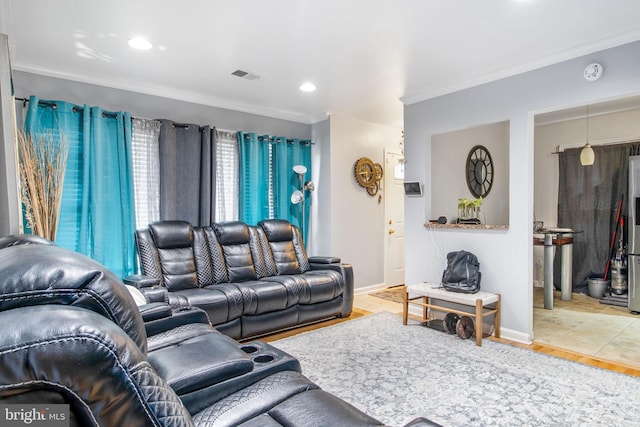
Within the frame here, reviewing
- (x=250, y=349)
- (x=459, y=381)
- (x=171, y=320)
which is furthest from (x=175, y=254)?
(x=459, y=381)

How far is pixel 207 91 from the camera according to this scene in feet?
13.5

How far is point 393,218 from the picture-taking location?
585 cm

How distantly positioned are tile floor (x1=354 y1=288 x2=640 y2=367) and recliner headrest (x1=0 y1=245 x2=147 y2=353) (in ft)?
12.1

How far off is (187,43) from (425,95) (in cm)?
251

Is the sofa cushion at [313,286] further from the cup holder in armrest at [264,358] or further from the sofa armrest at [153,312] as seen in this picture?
the cup holder in armrest at [264,358]

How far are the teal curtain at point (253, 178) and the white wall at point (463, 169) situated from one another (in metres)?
2.11

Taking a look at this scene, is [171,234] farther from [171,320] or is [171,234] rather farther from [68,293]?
[68,293]

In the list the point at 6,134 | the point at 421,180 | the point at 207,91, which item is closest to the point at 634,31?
the point at 421,180

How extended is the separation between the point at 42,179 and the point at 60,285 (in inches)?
119

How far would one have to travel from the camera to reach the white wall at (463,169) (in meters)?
4.67

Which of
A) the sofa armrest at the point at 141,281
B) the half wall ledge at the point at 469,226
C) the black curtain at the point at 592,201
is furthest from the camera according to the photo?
the black curtain at the point at 592,201

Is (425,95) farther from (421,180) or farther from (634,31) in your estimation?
(634,31)

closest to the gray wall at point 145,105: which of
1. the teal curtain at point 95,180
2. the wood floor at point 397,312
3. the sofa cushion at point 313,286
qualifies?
the teal curtain at point 95,180

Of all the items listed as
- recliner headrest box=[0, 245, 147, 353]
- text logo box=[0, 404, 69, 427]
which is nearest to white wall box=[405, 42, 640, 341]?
recliner headrest box=[0, 245, 147, 353]
